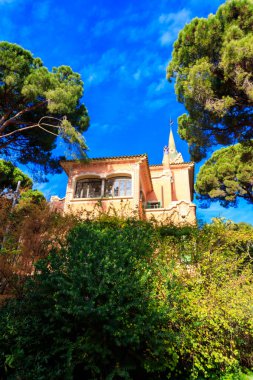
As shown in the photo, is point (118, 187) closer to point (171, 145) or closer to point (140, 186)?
point (140, 186)

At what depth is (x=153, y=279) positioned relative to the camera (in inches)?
209

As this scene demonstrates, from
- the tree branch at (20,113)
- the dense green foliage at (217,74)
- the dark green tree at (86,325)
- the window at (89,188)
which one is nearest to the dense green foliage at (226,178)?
the dense green foliage at (217,74)

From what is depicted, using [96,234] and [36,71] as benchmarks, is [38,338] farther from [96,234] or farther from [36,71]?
[36,71]

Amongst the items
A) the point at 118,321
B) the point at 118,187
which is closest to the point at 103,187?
the point at 118,187

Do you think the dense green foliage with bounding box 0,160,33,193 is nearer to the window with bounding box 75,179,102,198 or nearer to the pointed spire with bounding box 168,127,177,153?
the window with bounding box 75,179,102,198

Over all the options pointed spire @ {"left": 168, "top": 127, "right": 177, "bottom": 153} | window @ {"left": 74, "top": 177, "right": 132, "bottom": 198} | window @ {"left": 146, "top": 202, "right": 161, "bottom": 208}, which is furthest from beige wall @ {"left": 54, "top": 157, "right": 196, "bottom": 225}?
pointed spire @ {"left": 168, "top": 127, "right": 177, "bottom": 153}

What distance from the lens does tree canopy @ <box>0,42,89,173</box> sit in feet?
43.0

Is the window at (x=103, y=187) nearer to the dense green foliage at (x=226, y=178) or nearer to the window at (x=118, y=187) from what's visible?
the window at (x=118, y=187)

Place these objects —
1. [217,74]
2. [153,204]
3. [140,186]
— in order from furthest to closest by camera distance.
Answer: [153,204], [140,186], [217,74]

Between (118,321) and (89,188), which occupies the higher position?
(89,188)

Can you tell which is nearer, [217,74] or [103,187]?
[217,74]

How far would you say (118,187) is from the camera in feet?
54.1

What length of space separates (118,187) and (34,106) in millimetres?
6904

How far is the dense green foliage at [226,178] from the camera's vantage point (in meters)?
18.4
